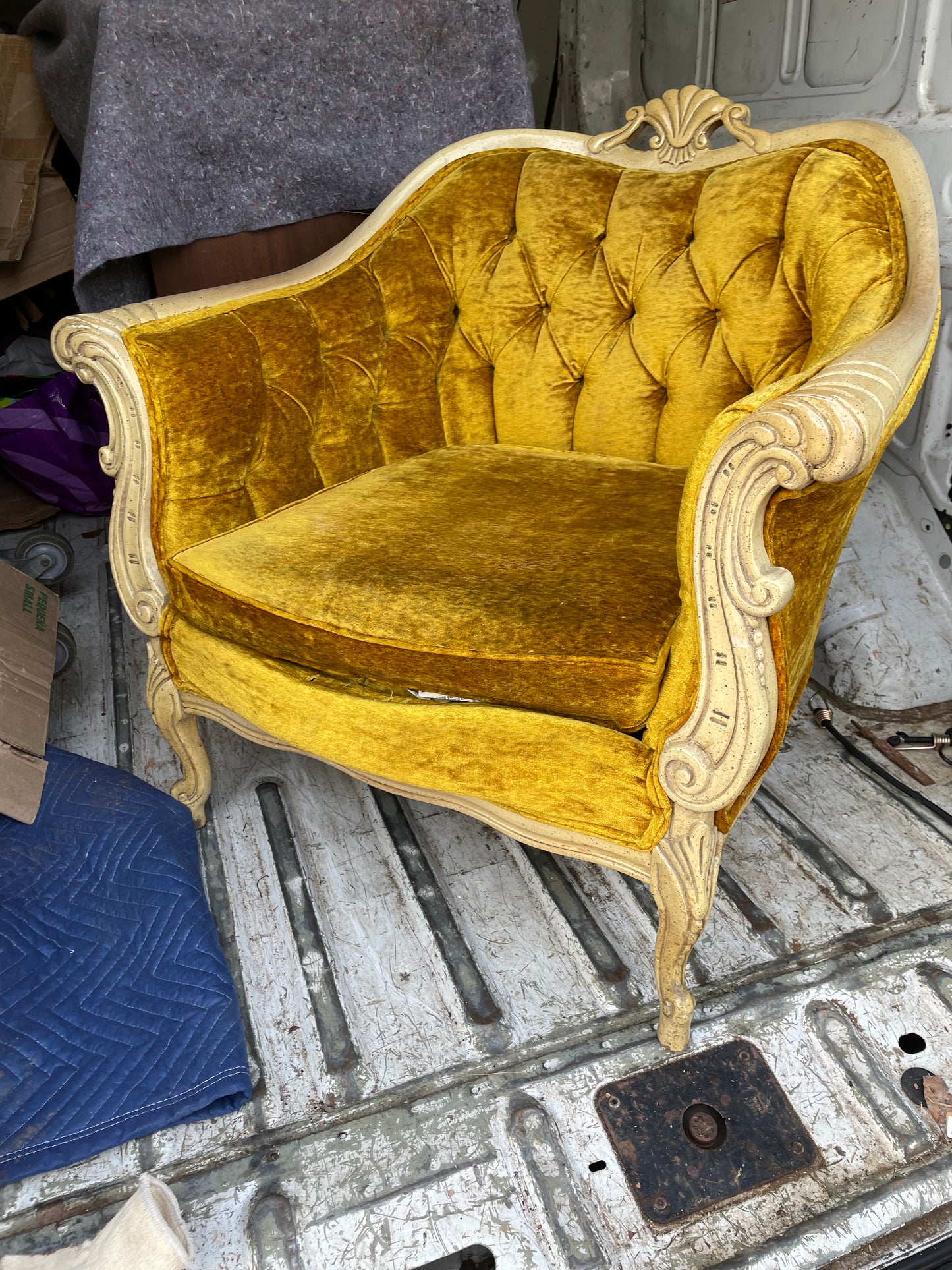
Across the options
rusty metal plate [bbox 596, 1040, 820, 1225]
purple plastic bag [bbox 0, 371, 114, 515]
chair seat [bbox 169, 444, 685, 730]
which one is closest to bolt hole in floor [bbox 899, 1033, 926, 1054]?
rusty metal plate [bbox 596, 1040, 820, 1225]

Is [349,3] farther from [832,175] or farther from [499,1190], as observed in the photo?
[499,1190]

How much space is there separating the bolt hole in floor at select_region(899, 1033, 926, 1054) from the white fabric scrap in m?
0.82

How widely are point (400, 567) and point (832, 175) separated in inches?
30.1

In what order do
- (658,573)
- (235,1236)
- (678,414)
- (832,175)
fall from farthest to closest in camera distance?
(678,414) → (832,175) → (658,573) → (235,1236)

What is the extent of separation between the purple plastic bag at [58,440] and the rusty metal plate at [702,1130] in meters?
1.82

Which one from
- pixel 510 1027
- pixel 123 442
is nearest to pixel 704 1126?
pixel 510 1027

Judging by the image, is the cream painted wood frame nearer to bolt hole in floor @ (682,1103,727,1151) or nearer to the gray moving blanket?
bolt hole in floor @ (682,1103,727,1151)

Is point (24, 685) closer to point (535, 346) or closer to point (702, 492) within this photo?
point (535, 346)

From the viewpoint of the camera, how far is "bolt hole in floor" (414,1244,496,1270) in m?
0.89

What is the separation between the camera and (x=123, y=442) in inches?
46.8

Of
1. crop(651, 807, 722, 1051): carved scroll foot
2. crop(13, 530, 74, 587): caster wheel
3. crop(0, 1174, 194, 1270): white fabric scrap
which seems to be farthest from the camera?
crop(13, 530, 74, 587): caster wheel

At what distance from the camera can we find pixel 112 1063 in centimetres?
107

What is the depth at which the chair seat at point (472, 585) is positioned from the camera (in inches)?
37.8

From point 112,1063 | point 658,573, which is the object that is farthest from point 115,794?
point 658,573
